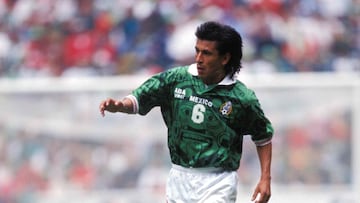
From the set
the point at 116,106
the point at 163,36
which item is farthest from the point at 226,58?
the point at 163,36

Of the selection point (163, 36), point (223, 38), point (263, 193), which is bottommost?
point (263, 193)

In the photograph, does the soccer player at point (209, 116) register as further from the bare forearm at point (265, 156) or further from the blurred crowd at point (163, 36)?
the blurred crowd at point (163, 36)

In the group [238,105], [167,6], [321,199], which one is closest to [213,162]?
[238,105]

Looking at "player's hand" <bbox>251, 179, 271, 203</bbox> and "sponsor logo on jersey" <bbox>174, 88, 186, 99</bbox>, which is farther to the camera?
"sponsor logo on jersey" <bbox>174, 88, 186, 99</bbox>

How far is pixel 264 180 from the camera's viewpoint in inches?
263

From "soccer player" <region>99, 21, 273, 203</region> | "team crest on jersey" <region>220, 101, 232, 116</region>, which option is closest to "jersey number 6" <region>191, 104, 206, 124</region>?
"soccer player" <region>99, 21, 273, 203</region>

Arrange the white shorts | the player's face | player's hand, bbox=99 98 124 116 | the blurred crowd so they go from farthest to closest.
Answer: the blurred crowd → the white shorts → the player's face → player's hand, bbox=99 98 124 116

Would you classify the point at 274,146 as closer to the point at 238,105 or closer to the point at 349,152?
the point at 349,152

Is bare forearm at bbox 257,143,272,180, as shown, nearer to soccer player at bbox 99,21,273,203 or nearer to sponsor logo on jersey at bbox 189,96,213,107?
soccer player at bbox 99,21,273,203

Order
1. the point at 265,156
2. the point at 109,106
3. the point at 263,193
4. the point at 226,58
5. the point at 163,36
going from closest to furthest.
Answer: the point at 109,106, the point at 263,193, the point at 226,58, the point at 265,156, the point at 163,36

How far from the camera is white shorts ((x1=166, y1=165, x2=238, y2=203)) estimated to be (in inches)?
266

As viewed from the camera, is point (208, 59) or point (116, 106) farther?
point (208, 59)

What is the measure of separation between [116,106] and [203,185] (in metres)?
0.77

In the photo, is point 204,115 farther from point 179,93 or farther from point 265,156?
point 265,156
